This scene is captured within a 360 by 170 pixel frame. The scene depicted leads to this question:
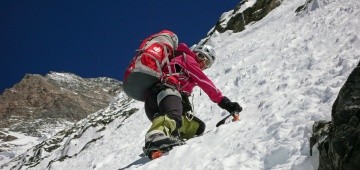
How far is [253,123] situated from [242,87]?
462 centimetres

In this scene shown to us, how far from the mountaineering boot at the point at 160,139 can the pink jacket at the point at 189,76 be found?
0.89 m

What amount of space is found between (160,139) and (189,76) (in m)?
1.38

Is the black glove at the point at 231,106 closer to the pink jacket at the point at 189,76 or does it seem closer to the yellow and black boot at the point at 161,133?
the pink jacket at the point at 189,76

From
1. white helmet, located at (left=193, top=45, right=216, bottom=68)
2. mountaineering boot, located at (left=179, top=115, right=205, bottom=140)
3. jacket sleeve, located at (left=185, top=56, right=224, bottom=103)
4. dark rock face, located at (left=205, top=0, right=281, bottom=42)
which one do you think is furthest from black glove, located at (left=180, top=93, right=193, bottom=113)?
dark rock face, located at (left=205, top=0, right=281, bottom=42)

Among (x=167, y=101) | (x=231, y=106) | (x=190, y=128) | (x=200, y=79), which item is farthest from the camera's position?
(x=190, y=128)

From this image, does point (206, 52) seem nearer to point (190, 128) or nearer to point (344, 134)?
point (190, 128)

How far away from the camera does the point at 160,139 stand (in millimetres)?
5738

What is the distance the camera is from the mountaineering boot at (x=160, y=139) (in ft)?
18.8

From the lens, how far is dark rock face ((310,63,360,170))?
2.87 meters

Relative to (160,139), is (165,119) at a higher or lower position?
higher

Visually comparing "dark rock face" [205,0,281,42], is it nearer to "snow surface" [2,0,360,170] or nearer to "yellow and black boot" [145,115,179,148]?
"snow surface" [2,0,360,170]

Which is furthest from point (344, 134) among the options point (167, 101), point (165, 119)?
point (167, 101)

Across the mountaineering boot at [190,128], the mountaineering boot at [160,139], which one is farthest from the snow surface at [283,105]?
the mountaineering boot at [190,128]

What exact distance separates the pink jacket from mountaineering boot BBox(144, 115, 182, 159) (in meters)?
0.89
